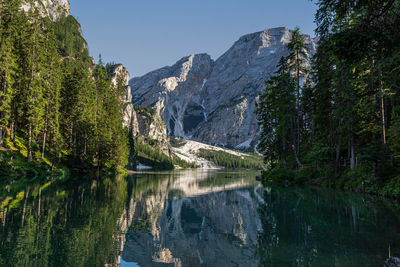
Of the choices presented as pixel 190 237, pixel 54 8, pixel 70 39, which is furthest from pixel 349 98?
pixel 54 8

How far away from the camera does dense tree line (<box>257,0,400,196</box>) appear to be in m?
9.19

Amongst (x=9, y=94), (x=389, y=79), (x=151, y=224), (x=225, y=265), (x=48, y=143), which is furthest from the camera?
(x=48, y=143)

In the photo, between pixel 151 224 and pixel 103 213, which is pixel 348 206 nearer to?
pixel 151 224

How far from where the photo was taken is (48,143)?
142 feet

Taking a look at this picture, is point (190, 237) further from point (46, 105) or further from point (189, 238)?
point (46, 105)

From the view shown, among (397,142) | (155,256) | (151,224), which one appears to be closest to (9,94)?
(151,224)

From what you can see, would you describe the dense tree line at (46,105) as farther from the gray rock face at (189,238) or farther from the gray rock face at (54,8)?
the gray rock face at (54,8)

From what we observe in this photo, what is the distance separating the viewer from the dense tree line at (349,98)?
9.19 metres

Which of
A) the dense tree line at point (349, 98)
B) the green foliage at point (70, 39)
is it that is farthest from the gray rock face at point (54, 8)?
the dense tree line at point (349, 98)

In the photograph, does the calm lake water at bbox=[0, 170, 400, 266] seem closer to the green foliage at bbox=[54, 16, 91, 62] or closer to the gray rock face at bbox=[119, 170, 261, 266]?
the gray rock face at bbox=[119, 170, 261, 266]

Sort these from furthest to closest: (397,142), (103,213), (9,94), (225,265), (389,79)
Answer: (9,94) < (397,142) < (389,79) < (103,213) < (225,265)

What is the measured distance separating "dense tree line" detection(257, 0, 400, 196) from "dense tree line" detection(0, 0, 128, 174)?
30.8 m

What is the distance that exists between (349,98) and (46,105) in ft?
131

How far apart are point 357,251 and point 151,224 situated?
22.7 feet
